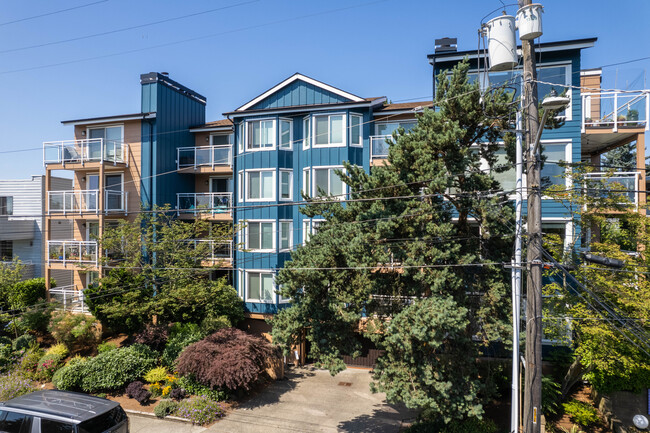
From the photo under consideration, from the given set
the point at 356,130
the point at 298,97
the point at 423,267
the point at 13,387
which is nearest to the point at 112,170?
the point at 298,97

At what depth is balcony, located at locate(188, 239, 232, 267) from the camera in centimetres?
2012

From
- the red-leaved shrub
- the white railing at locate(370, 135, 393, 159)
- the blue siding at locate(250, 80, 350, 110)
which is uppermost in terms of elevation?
the blue siding at locate(250, 80, 350, 110)

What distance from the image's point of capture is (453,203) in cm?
1160

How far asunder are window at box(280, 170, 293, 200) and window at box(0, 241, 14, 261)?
1887cm

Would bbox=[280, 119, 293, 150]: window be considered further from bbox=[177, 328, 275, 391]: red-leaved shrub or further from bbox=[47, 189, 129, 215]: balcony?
bbox=[177, 328, 275, 391]: red-leaved shrub

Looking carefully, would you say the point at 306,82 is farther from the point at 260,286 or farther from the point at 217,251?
the point at 260,286

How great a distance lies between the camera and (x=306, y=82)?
2116cm

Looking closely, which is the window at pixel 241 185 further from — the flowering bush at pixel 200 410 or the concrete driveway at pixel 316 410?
the flowering bush at pixel 200 410

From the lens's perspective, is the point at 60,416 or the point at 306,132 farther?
the point at 306,132

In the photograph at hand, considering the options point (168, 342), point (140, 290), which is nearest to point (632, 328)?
point (168, 342)

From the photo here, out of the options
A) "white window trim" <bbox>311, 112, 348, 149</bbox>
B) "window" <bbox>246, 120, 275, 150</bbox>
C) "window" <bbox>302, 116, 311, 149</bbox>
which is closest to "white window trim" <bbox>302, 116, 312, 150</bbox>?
"window" <bbox>302, 116, 311, 149</bbox>

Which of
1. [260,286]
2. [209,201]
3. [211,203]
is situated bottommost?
[260,286]

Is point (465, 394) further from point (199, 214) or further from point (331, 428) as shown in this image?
point (199, 214)

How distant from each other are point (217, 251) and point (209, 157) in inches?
220
